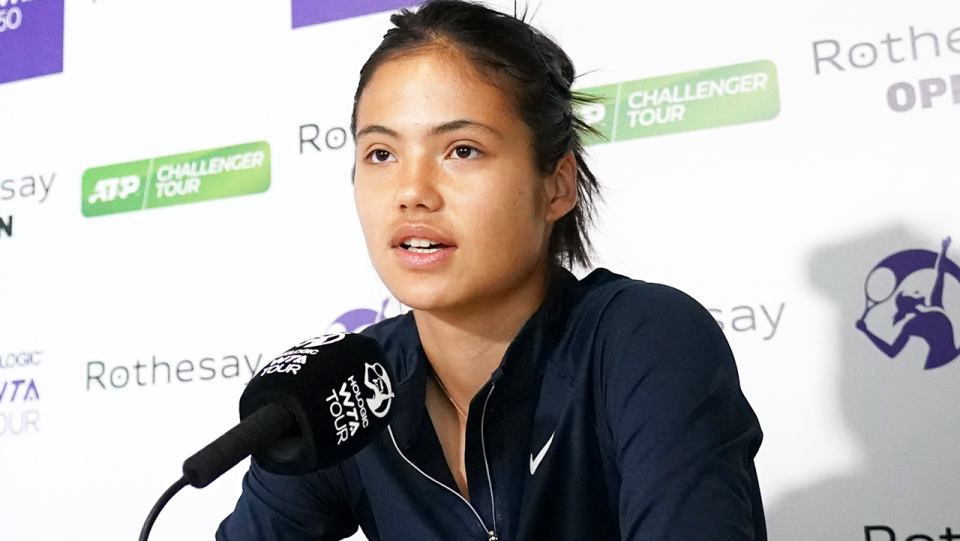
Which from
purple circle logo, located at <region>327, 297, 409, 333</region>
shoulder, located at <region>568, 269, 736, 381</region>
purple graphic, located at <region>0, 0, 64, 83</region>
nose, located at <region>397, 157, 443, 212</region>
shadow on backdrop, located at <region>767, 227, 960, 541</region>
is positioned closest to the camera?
shoulder, located at <region>568, 269, 736, 381</region>

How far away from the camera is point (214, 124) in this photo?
7.21 ft

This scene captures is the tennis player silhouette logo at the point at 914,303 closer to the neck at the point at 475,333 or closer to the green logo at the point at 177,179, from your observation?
the neck at the point at 475,333

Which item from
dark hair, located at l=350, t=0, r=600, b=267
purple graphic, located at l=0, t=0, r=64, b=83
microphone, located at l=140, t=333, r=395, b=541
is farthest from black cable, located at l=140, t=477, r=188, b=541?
purple graphic, located at l=0, t=0, r=64, b=83

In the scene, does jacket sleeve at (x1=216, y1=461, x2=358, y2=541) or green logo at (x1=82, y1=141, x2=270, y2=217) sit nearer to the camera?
jacket sleeve at (x1=216, y1=461, x2=358, y2=541)

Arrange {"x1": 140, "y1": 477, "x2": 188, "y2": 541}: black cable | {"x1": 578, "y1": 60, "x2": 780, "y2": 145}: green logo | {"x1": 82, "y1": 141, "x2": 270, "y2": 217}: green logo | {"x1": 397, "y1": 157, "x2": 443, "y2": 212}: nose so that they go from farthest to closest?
{"x1": 82, "y1": 141, "x2": 270, "y2": 217}: green logo < {"x1": 578, "y1": 60, "x2": 780, "y2": 145}: green logo < {"x1": 397, "y1": 157, "x2": 443, "y2": 212}: nose < {"x1": 140, "y1": 477, "x2": 188, "y2": 541}: black cable

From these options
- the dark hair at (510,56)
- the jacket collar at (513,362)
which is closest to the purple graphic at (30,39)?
the dark hair at (510,56)

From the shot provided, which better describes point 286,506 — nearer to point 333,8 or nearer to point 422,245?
point 422,245

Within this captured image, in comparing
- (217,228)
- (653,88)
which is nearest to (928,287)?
(653,88)

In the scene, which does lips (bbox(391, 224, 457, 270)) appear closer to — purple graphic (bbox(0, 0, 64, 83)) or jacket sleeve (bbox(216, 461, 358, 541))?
jacket sleeve (bbox(216, 461, 358, 541))

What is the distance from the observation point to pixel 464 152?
3.70 ft

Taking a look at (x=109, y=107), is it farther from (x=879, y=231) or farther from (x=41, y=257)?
(x=879, y=231)

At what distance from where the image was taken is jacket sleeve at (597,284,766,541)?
33.8 inches

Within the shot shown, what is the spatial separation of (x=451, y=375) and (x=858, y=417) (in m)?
0.73

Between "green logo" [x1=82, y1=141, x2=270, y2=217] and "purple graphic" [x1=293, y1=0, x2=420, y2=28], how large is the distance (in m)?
0.28
